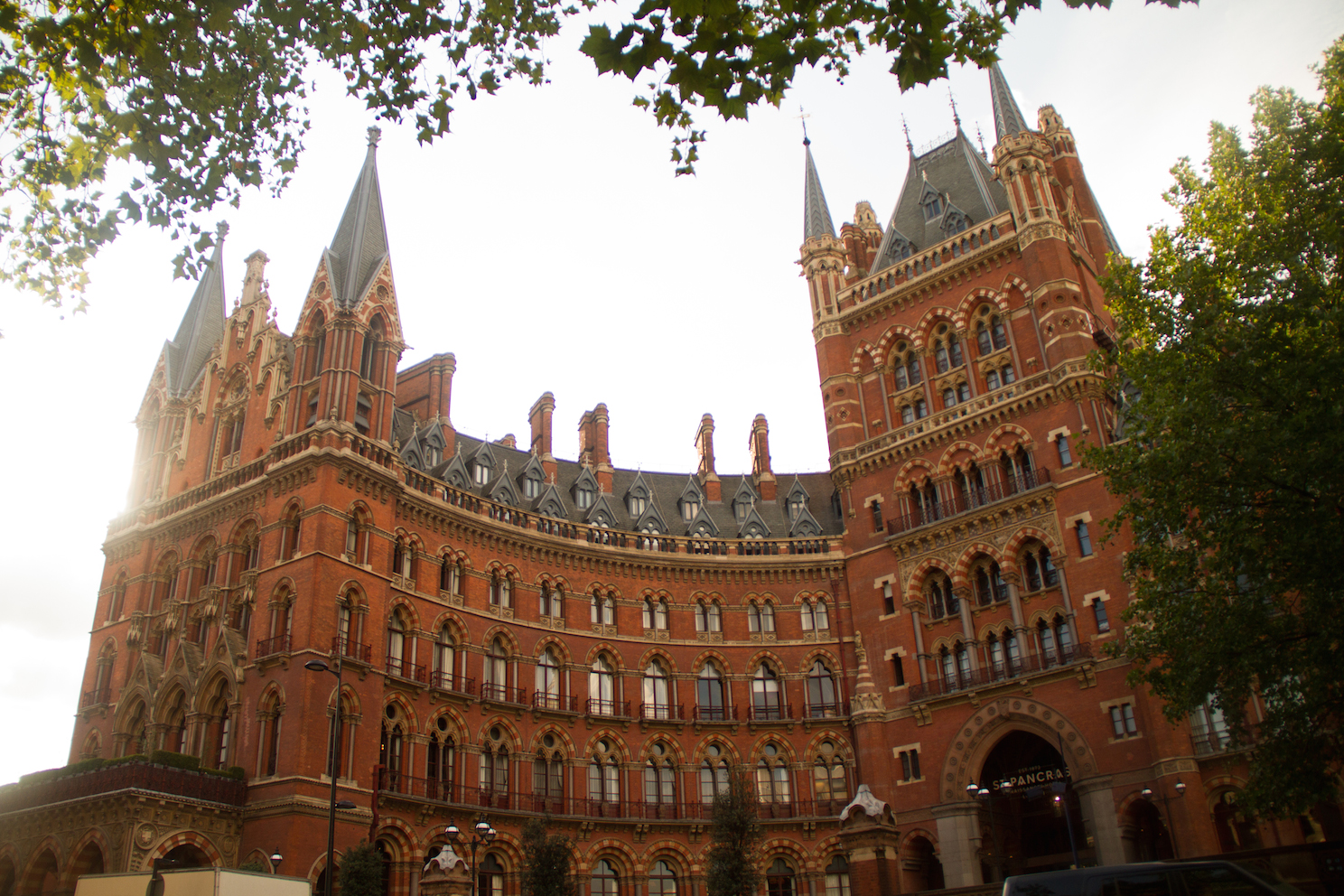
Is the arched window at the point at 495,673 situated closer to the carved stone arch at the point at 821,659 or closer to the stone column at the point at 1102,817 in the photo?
the carved stone arch at the point at 821,659

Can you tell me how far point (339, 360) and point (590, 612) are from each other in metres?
15.7

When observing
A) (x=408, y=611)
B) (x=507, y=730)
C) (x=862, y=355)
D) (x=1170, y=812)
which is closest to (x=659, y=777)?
(x=507, y=730)

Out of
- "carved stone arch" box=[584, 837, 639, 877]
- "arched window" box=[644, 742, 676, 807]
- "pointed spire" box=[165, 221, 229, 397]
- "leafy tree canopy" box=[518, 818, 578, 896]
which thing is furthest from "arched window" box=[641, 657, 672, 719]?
"pointed spire" box=[165, 221, 229, 397]

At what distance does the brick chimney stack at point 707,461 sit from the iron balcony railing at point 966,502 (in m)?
11.4

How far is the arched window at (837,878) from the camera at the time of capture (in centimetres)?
4369

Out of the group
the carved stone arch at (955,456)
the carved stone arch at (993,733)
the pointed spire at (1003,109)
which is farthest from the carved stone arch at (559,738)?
the pointed spire at (1003,109)

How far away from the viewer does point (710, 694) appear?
1860 inches

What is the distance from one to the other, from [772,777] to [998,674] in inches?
436

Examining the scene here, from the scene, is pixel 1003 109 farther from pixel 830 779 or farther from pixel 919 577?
pixel 830 779

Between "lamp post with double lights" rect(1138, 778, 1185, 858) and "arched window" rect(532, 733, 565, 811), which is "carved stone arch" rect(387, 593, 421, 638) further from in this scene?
"lamp post with double lights" rect(1138, 778, 1185, 858)

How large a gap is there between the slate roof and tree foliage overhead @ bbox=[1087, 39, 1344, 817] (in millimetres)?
27613

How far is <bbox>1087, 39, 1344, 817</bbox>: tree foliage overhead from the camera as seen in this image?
21.5 m

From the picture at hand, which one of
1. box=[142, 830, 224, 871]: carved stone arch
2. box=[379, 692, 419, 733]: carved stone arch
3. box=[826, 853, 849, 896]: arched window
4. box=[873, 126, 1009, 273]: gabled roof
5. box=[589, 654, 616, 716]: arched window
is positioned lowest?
box=[826, 853, 849, 896]: arched window

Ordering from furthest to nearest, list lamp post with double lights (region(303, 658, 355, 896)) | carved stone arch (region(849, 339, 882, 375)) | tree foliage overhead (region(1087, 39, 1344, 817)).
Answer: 1. carved stone arch (region(849, 339, 882, 375))
2. tree foliage overhead (region(1087, 39, 1344, 817))
3. lamp post with double lights (region(303, 658, 355, 896))
